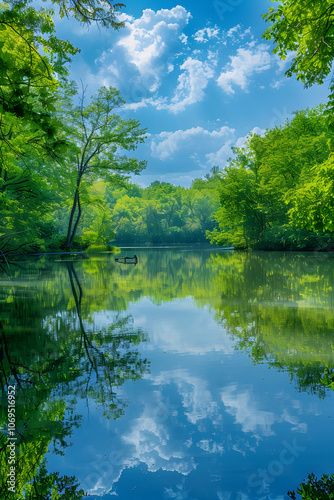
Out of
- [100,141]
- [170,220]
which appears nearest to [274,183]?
[100,141]

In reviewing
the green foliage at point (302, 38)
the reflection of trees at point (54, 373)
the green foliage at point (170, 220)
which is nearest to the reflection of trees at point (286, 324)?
the reflection of trees at point (54, 373)

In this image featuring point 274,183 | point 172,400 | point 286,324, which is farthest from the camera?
point 274,183

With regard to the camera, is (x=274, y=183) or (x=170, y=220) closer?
(x=274, y=183)

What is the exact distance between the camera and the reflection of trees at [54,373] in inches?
143

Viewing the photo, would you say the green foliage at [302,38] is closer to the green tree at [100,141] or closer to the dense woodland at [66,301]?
the dense woodland at [66,301]

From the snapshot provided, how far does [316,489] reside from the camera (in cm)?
315

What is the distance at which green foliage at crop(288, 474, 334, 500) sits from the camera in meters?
3.06

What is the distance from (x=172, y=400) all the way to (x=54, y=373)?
195 centimetres

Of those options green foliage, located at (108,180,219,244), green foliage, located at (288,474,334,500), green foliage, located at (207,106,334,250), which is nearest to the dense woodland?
green foliage, located at (288,474,334,500)

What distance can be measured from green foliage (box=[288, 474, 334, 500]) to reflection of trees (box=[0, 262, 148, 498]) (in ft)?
5.92

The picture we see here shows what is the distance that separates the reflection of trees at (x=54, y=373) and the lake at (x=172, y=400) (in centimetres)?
2

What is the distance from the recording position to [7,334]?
816 cm

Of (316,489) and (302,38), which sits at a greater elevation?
(302,38)

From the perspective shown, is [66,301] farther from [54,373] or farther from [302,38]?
[302,38]
